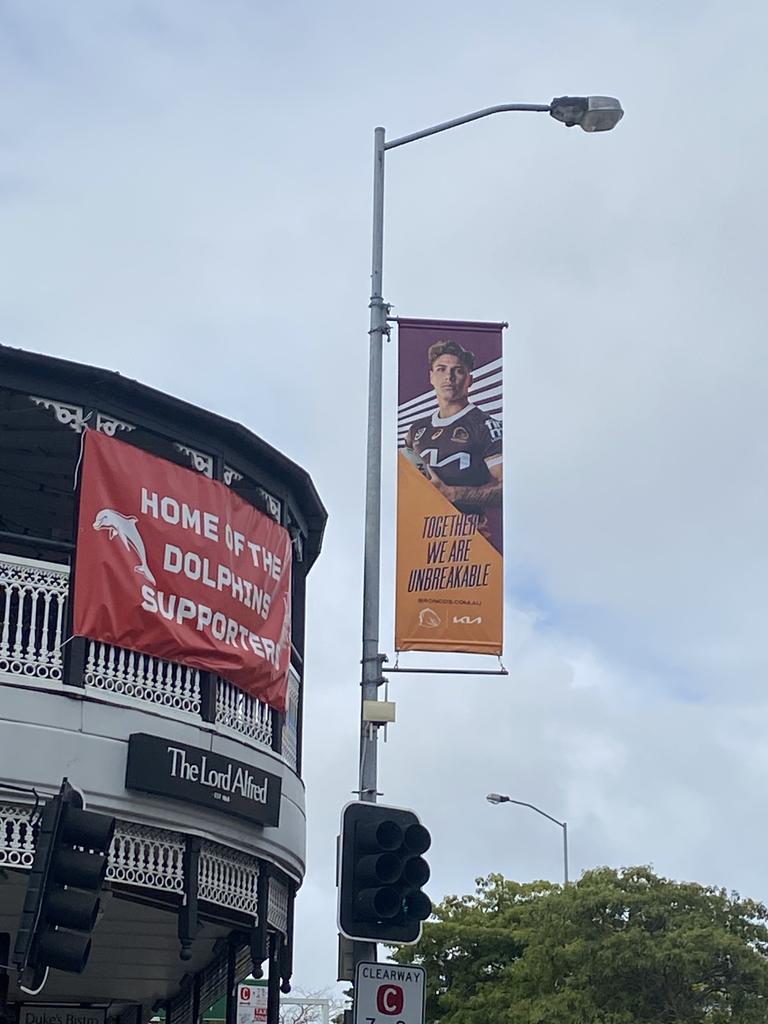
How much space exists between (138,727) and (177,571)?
167 cm

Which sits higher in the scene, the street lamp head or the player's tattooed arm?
the street lamp head

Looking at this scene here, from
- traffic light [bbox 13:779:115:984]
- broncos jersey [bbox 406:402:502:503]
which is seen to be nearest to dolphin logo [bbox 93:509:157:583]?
broncos jersey [bbox 406:402:502:503]

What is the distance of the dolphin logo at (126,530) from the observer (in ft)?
48.9

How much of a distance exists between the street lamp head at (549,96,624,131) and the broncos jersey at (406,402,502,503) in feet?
9.84

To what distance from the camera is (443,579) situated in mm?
12961

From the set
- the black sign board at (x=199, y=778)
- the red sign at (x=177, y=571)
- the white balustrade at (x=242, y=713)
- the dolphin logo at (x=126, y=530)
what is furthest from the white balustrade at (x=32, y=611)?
the white balustrade at (x=242, y=713)

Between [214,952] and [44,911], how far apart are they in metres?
10.4

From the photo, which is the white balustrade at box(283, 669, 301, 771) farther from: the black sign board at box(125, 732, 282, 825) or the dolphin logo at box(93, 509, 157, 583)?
the dolphin logo at box(93, 509, 157, 583)

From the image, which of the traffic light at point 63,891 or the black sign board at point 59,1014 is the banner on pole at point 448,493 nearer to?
the traffic light at point 63,891

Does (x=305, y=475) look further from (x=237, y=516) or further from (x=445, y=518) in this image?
(x=445, y=518)

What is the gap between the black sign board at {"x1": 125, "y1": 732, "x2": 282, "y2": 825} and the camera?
14523 mm

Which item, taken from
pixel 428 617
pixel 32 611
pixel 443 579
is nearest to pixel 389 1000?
pixel 428 617

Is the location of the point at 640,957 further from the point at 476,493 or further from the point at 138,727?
the point at 476,493

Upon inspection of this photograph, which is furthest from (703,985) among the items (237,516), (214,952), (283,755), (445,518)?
(445,518)
